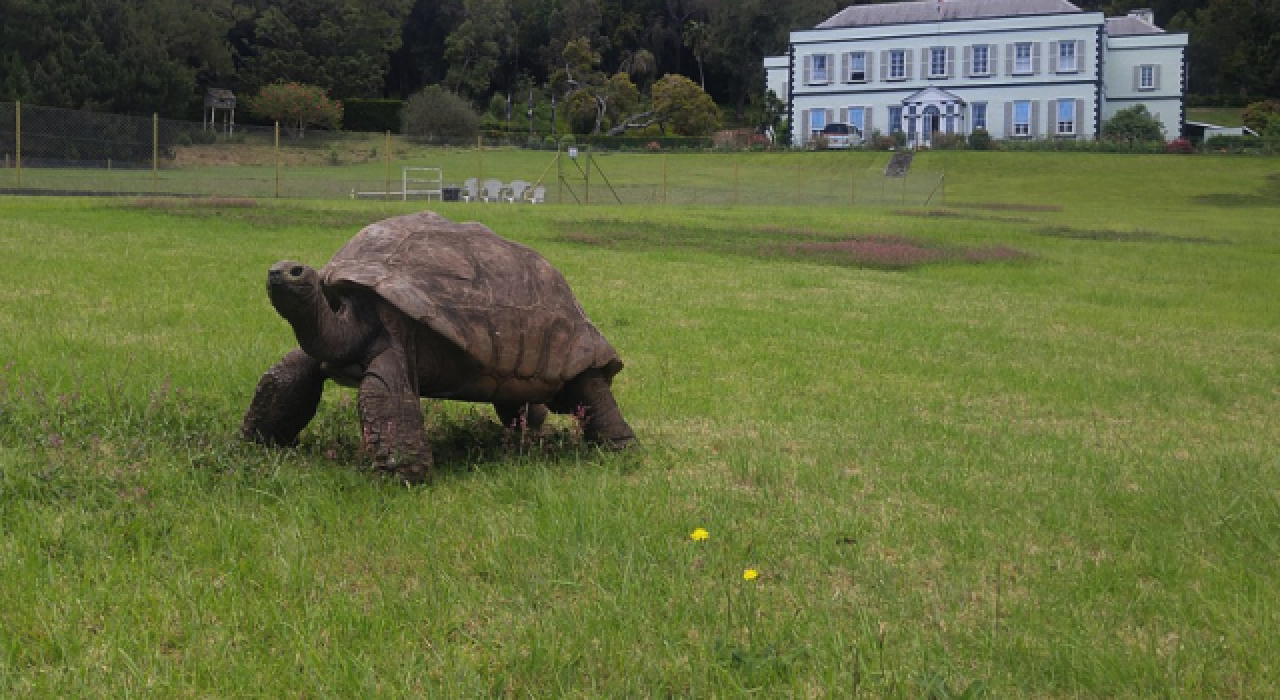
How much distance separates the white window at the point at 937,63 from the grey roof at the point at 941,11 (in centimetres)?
240

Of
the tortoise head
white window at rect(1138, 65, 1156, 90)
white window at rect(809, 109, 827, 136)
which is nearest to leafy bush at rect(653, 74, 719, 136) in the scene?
white window at rect(809, 109, 827, 136)

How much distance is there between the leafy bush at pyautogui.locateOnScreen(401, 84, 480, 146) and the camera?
207ft

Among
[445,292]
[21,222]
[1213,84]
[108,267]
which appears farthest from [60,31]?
[1213,84]

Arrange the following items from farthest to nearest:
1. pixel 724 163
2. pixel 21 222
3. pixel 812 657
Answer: pixel 724 163
pixel 21 222
pixel 812 657

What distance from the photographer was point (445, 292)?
5.34 meters

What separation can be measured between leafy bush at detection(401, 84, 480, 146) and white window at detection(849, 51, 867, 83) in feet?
87.6

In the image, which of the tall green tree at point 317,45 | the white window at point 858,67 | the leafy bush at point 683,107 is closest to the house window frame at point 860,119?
the white window at point 858,67

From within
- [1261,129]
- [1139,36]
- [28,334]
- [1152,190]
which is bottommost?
[28,334]

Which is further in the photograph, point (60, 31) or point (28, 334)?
point (60, 31)

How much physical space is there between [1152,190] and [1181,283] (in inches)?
1365

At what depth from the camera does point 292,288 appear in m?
4.62

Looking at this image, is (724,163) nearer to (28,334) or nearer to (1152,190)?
(1152,190)

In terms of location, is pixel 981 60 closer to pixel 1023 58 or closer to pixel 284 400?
pixel 1023 58

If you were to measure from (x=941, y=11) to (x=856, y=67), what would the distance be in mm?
7221
